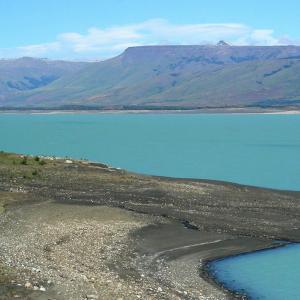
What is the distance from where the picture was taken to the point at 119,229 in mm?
32562

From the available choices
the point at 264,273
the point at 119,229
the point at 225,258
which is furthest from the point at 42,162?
the point at 264,273

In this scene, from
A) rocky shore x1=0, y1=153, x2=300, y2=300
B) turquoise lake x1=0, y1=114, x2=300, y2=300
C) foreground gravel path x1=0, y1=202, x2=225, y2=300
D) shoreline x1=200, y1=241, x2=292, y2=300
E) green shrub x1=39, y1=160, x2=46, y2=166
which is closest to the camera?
foreground gravel path x1=0, y1=202, x2=225, y2=300

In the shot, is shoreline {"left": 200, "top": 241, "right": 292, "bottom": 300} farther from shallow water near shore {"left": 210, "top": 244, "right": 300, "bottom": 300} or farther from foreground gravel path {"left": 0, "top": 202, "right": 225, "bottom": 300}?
foreground gravel path {"left": 0, "top": 202, "right": 225, "bottom": 300}

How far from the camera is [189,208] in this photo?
3953 cm

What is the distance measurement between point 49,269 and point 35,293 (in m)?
3.39

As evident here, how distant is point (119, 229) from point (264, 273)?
819 centimetres

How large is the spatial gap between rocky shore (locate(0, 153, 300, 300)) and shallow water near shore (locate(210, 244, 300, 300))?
880 mm

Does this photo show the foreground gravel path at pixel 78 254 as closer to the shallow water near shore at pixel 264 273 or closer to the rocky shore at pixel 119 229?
the rocky shore at pixel 119 229

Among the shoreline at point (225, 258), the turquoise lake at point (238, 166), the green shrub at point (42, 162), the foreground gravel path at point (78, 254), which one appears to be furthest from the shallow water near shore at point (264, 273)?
the green shrub at point (42, 162)

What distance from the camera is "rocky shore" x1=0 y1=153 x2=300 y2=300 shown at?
21219mm

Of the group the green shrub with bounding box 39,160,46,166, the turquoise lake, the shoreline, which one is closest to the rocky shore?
the green shrub with bounding box 39,160,46,166

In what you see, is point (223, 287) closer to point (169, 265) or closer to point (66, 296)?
point (169, 265)

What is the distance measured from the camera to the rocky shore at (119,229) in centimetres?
2122

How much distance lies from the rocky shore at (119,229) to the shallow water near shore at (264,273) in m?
0.88
